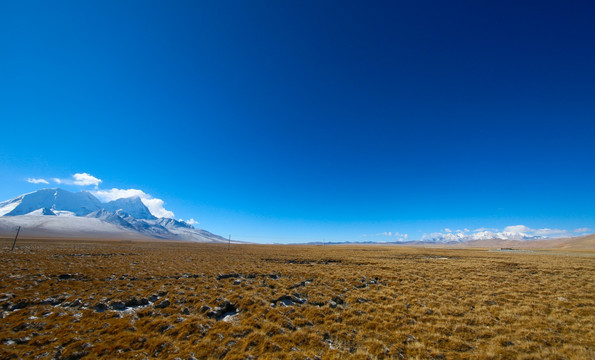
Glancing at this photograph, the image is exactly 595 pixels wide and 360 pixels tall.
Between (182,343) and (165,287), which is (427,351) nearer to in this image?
(182,343)

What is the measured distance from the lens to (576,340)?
10.1 metres

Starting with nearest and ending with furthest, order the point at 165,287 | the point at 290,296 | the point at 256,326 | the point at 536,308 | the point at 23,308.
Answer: the point at 256,326
the point at 23,308
the point at 536,308
the point at 290,296
the point at 165,287

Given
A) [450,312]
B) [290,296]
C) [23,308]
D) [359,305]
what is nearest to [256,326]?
[290,296]

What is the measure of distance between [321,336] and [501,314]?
38.1ft

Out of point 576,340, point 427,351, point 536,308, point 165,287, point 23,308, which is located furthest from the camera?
point 165,287

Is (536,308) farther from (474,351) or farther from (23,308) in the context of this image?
(23,308)

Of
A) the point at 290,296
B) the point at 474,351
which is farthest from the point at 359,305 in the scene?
the point at 474,351

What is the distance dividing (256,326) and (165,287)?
10.7 meters

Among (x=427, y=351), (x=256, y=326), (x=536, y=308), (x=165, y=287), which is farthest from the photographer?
(x=165, y=287)

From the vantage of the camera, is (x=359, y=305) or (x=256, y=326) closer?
(x=256, y=326)

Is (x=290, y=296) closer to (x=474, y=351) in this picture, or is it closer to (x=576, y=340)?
(x=474, y=351)

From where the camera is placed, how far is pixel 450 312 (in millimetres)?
13617

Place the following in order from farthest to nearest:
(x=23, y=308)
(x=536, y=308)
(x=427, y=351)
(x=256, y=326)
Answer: (x=536, y=308) < (x=23, y=308) < (x=256, y=326) < (x=427, y=351)

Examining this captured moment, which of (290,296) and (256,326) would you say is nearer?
(256,326)
